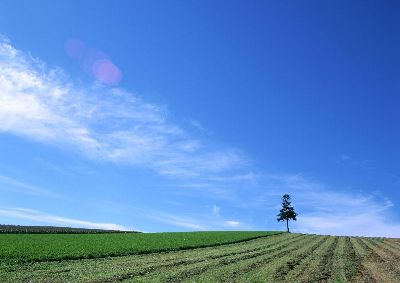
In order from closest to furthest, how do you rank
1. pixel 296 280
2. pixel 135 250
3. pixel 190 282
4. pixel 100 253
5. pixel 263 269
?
pixel 190 282
pixel 296 280
pixel 263 269
pixel 100 253
pixel 135 250

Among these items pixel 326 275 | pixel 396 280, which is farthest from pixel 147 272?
pixel 396 280

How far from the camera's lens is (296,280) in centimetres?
2433

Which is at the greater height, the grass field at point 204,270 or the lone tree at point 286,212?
the lone tree at point 286,212

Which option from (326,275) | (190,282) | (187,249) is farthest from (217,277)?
(187,249)

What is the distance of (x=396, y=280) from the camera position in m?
26.4

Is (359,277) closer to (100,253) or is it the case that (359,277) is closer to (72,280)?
(72,280)

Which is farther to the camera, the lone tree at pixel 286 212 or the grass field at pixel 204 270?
the lone tree at pixel 286 212

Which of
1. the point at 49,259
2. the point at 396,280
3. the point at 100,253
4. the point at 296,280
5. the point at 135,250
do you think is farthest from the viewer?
the point at 135,250

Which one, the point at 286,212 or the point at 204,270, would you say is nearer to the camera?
the point at 204,270

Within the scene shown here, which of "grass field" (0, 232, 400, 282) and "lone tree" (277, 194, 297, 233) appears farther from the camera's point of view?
"lone tree" (277, 194, 297, 233)

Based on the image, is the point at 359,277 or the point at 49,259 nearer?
the point at 359,277

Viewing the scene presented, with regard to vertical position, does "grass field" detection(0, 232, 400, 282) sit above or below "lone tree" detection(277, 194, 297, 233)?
below

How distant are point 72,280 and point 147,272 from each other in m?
4.78

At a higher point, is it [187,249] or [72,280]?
[187,249]
